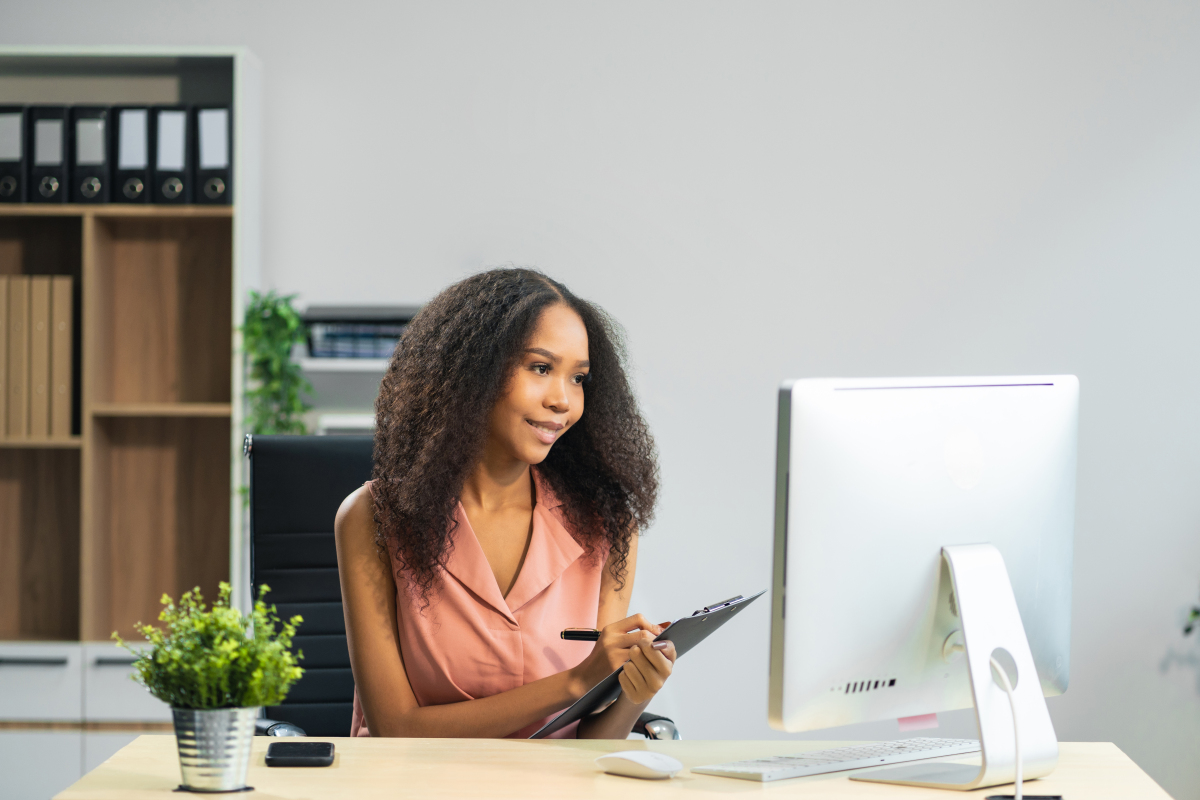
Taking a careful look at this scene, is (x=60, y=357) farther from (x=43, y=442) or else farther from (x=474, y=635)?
(x=474, y=635)

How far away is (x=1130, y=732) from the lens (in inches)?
122

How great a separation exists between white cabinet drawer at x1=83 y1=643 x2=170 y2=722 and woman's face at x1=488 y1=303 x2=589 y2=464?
1780mm

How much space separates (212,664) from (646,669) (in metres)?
0.54

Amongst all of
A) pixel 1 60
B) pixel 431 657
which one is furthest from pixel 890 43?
pixel 1 60

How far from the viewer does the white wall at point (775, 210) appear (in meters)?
3.13

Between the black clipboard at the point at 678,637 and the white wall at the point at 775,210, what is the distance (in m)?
1.82

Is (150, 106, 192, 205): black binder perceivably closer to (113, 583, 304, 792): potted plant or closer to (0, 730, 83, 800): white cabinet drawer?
(0, 730, 83, 800): white cabinet drawer

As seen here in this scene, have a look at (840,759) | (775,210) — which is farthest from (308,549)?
(775,210)

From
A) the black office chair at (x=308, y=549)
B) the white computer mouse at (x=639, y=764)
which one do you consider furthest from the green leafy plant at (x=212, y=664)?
the black office chair at (x=308, y=549)

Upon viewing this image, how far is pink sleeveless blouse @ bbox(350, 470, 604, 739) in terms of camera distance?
154 cm

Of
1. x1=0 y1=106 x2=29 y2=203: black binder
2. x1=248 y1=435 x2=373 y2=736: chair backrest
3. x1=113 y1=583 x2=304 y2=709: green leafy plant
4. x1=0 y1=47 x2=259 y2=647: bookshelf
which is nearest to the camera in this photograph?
x1=113 y1=583 x2=304 y2=709: green leafy plant

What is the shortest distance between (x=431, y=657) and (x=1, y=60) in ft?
8.94

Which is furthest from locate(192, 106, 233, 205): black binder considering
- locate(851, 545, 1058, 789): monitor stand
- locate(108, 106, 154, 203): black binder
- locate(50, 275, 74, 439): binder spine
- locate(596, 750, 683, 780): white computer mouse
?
locate(851, 545, 1058, 789): monitor stand

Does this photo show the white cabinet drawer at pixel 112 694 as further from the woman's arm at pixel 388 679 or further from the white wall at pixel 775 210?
the woman's arm at pixel 388 679
